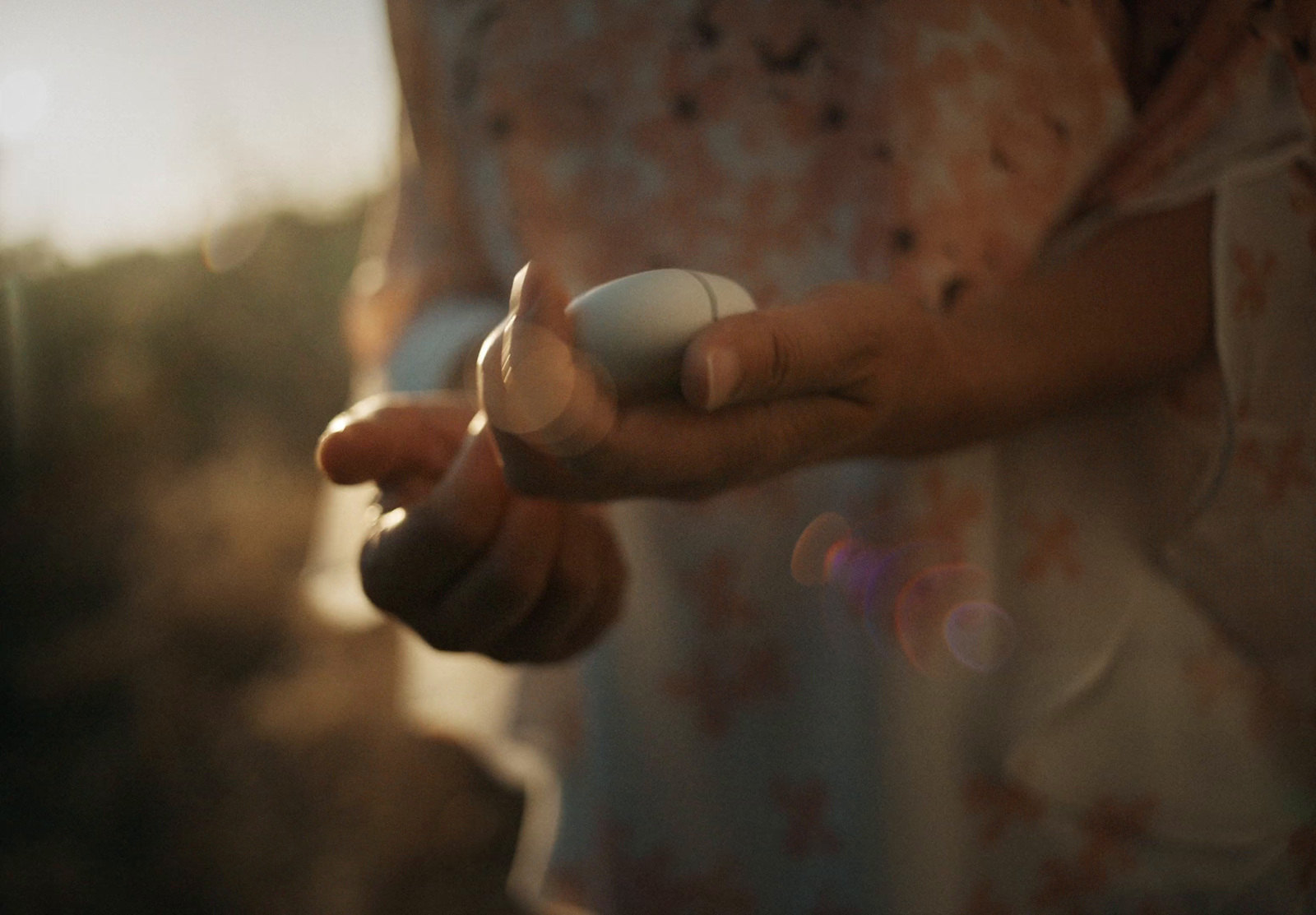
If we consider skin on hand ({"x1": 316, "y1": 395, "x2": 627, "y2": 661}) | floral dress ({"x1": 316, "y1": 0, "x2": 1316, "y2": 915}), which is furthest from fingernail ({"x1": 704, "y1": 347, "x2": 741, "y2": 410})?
floral dress ({"x1": 316, "y1": 0, "x2": 1316, "y2": 915})

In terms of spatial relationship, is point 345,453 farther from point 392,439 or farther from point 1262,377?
point 1262,377

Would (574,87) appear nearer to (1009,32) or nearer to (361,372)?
(1009,32)

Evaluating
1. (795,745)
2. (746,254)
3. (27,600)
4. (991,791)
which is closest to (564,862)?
(795,745)

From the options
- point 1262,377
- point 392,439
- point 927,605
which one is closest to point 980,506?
point 927,605

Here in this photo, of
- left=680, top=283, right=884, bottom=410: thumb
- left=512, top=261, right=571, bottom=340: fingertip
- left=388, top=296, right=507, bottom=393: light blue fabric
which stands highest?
left=512, top=261, right=571, bottom=340: fingertip

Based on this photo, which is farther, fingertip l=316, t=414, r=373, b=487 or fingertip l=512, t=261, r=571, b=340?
fingertip l=316, t=414, r=373, b=487

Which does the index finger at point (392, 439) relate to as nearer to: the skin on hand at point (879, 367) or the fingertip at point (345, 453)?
the fingertip at point (345, 453)

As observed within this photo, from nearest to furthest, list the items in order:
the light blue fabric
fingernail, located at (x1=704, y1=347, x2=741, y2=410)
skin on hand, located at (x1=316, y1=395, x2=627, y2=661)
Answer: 1. fingernail, located at (x1=704, y1=347, x2=741, y2=410)
2. skin on hand, located at (x1=316, y1=395, x2=627, y2=661)
3. the light blue fabric

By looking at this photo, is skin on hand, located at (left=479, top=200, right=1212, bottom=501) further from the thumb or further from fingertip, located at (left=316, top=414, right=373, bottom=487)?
fingertip, located at (left=316, top=414, right=373, bottom=487)
